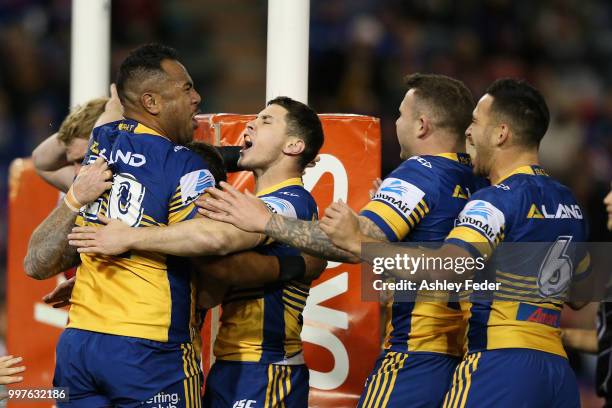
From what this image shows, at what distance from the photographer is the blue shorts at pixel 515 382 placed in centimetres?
399

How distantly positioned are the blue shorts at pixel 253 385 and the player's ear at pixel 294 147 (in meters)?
0.93

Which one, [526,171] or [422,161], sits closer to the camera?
[526,171]

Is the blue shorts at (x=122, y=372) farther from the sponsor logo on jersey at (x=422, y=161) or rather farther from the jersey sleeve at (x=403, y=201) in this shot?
the sponsor logo on jersey at (x=422, y=161)

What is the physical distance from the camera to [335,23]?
11.5 m

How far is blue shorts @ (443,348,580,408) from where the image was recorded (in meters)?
3.99

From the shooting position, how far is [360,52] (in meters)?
11.0

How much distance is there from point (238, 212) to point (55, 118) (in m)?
7.84

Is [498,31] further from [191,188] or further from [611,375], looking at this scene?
[191,188]

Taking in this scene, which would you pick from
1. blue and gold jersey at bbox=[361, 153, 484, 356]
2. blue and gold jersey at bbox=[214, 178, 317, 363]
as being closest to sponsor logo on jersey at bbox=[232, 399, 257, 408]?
blue and gold jersey at bbox=[214, 178, 317, 363]

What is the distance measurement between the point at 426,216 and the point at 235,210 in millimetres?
838

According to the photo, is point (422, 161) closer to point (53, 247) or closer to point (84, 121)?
point (53, 247)

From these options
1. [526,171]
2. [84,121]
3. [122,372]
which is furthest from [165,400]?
[84,121]

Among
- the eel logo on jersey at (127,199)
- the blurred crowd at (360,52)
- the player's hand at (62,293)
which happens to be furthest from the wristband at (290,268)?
the blurred crowd at (360,52)

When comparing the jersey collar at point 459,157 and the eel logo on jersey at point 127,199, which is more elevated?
the jersey collar at point 459,157
